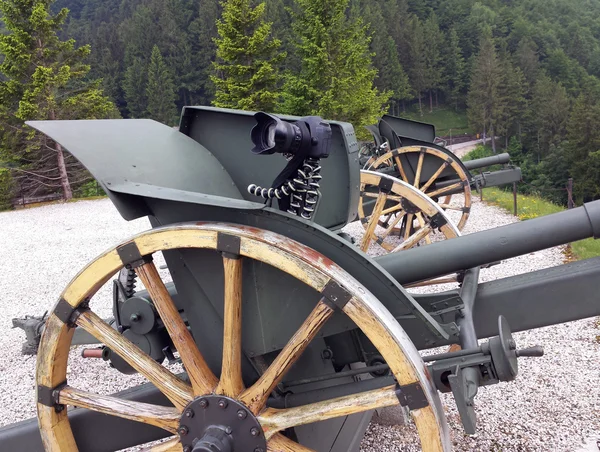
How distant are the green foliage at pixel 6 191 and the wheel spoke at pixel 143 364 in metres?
19.3

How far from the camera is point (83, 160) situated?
2035 millimetres

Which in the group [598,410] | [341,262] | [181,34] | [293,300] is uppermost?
[181,34]

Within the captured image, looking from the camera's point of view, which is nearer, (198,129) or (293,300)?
(293,300)

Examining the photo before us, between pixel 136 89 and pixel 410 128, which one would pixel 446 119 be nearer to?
pixel 136 89

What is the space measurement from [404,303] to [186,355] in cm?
94

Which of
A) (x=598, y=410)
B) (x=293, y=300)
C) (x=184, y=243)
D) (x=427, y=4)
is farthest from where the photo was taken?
(x=427, y=4)

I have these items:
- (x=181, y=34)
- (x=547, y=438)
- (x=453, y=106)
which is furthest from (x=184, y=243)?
(x=453, y=106)

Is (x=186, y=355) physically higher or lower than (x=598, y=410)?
higher

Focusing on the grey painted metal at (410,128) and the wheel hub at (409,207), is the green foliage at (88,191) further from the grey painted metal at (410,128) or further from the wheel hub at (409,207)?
the wheel hub at (409,207)

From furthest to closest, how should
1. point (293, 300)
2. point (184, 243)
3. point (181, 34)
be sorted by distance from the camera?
1. point (181, 34)
2. point (293, 300)
3. point (184, 243)

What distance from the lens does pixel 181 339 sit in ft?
7.30

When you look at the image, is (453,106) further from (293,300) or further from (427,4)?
(293,300)

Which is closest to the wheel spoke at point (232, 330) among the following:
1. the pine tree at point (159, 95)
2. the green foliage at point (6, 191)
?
the green foliage at point (6, 191)

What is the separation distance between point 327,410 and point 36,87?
18907mm
